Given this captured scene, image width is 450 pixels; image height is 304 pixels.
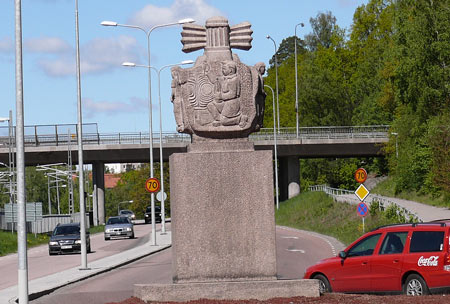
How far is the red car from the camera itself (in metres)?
16.7

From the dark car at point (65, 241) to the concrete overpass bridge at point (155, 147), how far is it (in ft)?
89.2

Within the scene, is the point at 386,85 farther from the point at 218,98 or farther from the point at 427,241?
the point at 218,98

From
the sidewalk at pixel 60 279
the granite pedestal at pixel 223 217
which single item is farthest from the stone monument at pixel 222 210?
the sidewalk at pixel 60 279

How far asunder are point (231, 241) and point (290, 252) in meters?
21.6

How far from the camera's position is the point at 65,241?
44.5 metres

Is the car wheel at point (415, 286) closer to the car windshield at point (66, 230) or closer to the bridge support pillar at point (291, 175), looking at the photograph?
the car windshield at point (66, 230)

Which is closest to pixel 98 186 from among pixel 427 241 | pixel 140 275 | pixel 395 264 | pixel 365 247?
pixel 140 275

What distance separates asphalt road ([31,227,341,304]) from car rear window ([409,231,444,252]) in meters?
5.13

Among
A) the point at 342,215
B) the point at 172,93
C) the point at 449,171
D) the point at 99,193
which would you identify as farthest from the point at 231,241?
the point at 99,193

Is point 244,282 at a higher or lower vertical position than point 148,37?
lower

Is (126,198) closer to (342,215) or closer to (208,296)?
(342,215)

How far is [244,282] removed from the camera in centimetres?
1441

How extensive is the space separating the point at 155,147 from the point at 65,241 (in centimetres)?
3212

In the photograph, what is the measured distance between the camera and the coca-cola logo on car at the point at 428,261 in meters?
16.7
